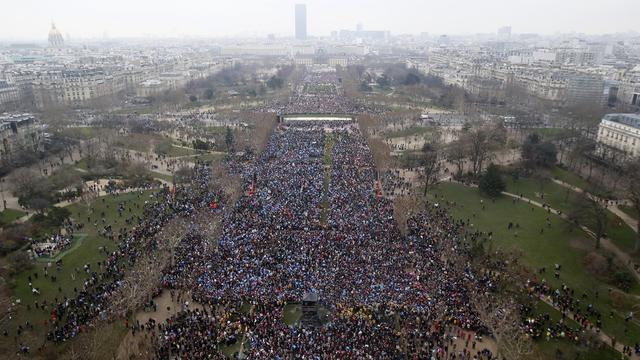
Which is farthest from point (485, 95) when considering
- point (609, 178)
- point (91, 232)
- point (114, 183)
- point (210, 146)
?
point (91, 232)

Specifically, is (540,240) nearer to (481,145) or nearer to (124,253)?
(481,145)

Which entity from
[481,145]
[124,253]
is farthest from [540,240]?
[124,253]

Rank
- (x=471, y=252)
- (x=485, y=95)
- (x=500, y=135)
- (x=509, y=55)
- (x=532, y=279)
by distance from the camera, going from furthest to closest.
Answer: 1. (x=509, y=55)
2. (x=485, y=95)
3. (x=500, y=135)
4. (x=471, y=252)
5. (x=532, y=279)

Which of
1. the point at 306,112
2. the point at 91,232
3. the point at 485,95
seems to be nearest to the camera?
the point at 91,232

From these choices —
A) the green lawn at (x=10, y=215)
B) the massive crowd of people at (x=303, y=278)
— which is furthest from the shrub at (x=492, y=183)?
the green lawn at (x=10, y=215)

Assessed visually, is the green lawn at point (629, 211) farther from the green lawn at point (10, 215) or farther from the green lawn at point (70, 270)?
the green lawn at point (10, 215)

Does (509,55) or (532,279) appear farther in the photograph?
(509,55)

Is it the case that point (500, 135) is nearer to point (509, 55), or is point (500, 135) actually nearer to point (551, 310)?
point (551, 310)
